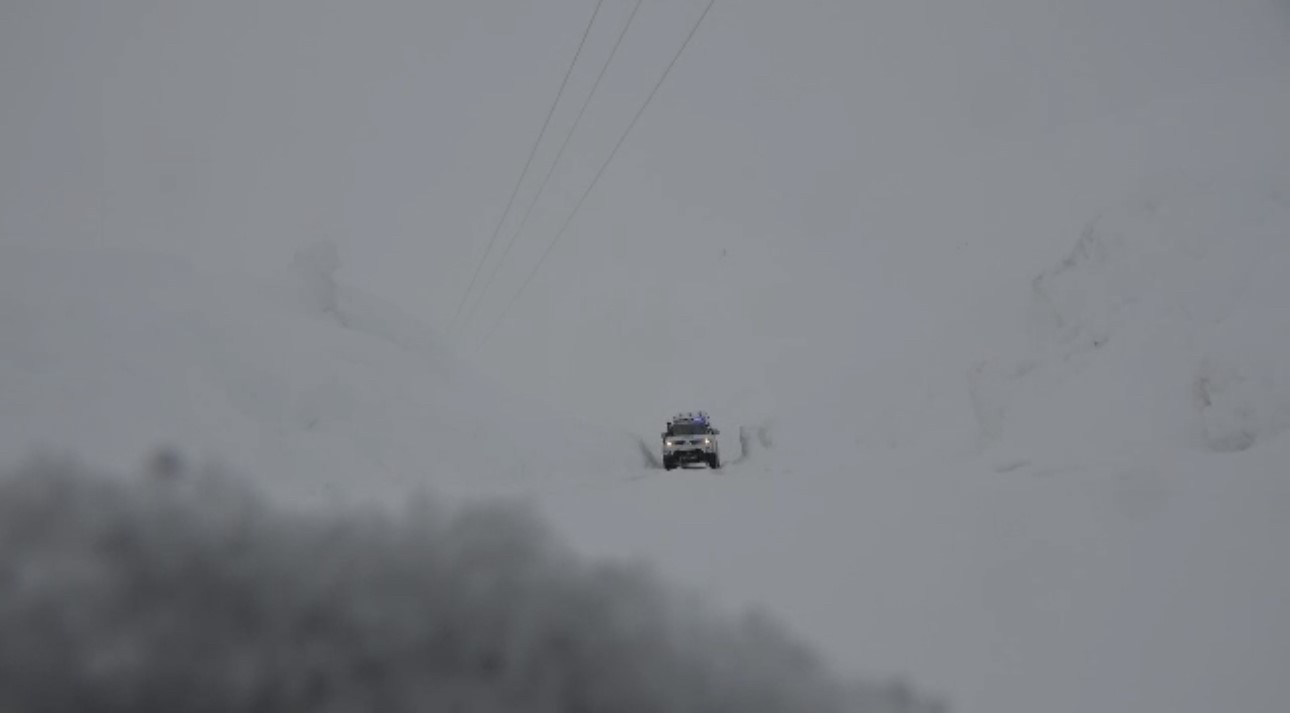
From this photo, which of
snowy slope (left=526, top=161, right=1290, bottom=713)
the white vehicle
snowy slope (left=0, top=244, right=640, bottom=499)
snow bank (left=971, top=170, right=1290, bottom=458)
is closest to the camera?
snowy slope (left=526, top=161, right=1290, bottom=713)

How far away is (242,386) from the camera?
1241cm

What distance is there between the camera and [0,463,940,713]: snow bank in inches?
60.2

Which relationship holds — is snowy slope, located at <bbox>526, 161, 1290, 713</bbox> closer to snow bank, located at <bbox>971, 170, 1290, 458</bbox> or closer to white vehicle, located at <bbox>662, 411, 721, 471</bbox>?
snow bank, located at <bbox>971, 170, 1290, 458</bbox>

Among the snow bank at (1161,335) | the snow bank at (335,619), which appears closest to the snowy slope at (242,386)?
the snow bank at (335,619)

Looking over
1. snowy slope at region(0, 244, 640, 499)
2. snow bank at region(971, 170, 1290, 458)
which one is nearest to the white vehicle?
snowy slope at region(0, 244, 640, 499)

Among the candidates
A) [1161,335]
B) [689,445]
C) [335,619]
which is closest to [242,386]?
[689,445]

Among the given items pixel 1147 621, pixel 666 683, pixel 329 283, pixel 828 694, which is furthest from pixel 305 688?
pixel 329 283

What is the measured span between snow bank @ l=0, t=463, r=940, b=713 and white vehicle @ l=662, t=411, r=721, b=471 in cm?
1724

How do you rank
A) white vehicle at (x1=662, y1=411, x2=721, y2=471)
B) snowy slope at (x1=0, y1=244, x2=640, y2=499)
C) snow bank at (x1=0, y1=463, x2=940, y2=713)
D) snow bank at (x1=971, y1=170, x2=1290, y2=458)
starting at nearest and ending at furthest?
snow bank at (x1=0, y1=463, x2=940, y2=713) → snow bank at (x1=971, y1=170, x2=1290, y2=458) → snowy slope at (x1=0, y1=244, x2=640, y2=499) → white vehicle at (x1=662, y1=411, x2=721, y2=471)

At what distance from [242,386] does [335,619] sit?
483 inches

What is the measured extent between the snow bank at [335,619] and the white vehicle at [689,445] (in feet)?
56.6

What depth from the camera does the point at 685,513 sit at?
6973 millimetres

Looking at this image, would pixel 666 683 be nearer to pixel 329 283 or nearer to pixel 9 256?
pixel 9 256

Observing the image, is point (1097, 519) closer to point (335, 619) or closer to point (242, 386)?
point (335, 619)
